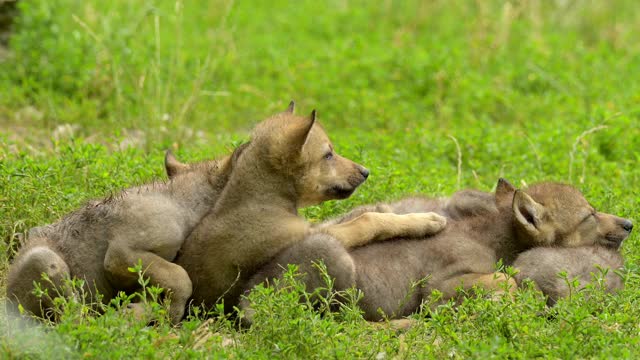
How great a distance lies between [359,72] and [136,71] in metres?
2.78

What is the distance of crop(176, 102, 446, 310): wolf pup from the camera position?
7.64m

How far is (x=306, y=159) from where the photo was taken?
8.07m

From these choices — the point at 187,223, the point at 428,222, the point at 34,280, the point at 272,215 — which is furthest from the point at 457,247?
the point at 34,280

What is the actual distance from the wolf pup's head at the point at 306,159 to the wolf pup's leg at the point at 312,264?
55 centimetres

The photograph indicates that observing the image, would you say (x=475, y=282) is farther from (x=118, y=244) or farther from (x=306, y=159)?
(x=118, y=244)

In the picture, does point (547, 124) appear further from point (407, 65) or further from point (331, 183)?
point (331, 183)

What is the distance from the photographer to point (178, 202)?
7.87 meters

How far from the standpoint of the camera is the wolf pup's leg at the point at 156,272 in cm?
741

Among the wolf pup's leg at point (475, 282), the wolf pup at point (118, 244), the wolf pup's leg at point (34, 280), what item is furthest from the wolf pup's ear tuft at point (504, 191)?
the wolf pup's leg at point (34, 280)

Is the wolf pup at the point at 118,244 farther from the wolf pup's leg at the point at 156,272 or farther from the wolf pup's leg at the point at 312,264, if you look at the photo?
the wolf pup's leg at the point at 312,264

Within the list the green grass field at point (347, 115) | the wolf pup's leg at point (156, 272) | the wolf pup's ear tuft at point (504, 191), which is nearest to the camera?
the green grass field at point (347, 115)

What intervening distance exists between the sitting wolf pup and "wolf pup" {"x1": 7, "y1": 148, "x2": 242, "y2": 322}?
0.59 meters

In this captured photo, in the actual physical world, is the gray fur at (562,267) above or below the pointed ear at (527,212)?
below

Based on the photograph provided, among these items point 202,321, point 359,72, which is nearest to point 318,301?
point 202,321
